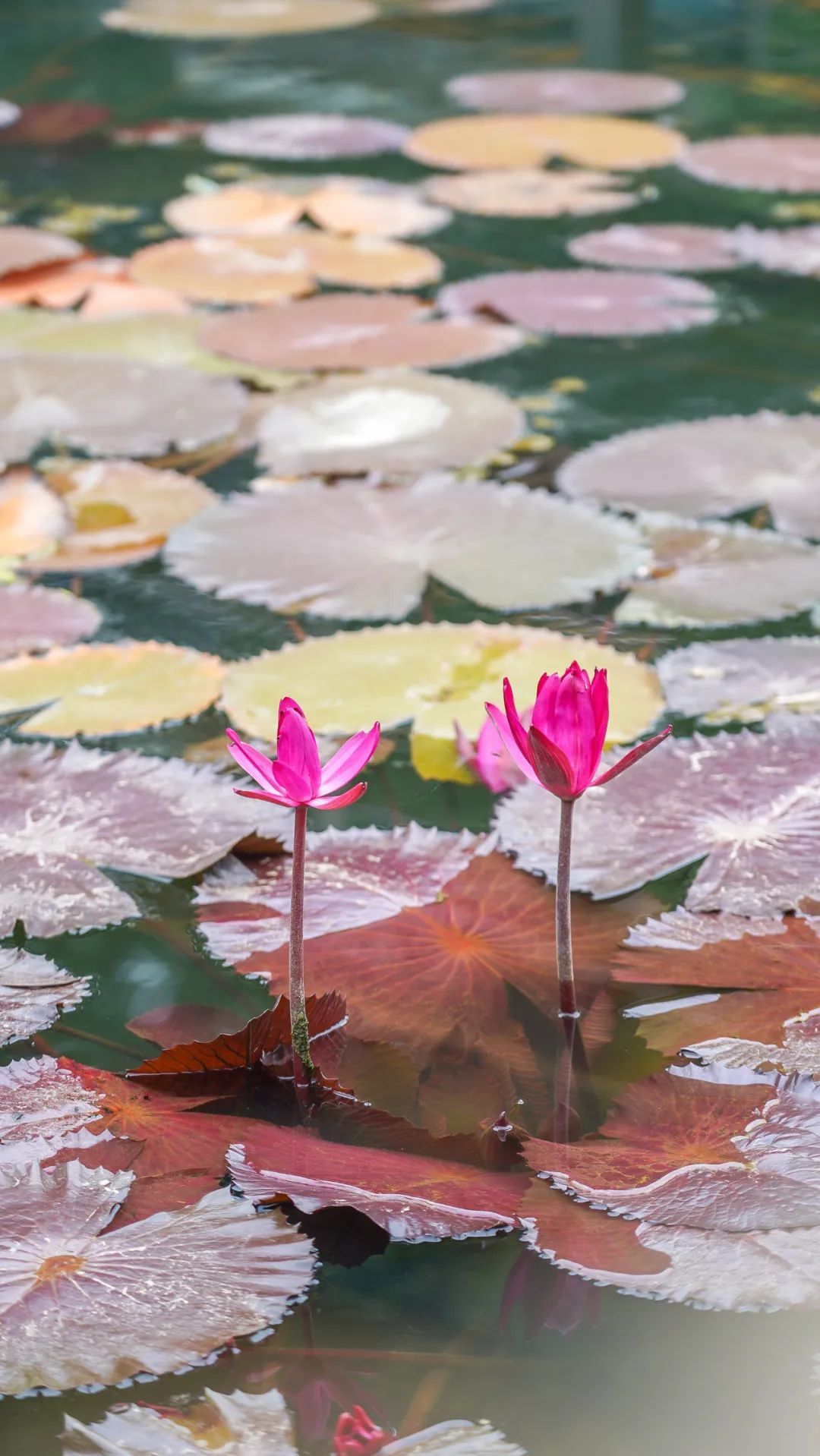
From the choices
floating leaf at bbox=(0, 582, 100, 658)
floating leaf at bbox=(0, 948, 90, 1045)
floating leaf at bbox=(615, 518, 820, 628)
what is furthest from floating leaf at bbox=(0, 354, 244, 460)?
floating leaf at bbox=(0, 948, 90, 1045)

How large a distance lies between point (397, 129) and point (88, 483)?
2015mm

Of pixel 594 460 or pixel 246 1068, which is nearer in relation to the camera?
pixel 246 1068

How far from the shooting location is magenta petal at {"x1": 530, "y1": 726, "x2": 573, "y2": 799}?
765 millimetres

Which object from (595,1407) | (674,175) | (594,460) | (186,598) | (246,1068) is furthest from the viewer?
(674,175)

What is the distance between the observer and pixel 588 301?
235 cm

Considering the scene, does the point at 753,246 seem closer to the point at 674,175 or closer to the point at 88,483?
the point at 674,175

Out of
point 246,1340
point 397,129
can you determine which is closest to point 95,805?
point 246,1340

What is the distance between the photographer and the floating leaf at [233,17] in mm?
4344

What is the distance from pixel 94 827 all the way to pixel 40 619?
0.42 meters

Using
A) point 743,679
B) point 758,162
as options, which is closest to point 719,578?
point 743,679

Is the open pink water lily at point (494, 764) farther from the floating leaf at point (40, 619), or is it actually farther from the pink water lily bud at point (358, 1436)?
the pink water lily bud at point (358, 1436)

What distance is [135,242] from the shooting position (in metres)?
2.74

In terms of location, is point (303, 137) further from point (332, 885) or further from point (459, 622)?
point (332, 885)

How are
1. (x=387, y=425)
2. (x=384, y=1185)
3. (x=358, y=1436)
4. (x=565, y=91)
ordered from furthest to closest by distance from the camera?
(x=565, y=91) < (x=387, y=425) < (x=384, y=1185) < (x=358, y=1436)
